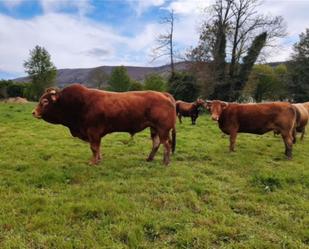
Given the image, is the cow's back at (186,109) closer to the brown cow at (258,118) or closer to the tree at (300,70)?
the brown cow at (258,118)

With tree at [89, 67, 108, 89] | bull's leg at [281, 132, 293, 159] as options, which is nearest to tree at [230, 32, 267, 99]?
bull's leg at [281, 132, 293, 159]

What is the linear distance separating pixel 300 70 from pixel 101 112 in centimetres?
4310

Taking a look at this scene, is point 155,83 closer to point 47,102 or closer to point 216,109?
point 216,109

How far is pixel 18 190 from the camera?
5.76m

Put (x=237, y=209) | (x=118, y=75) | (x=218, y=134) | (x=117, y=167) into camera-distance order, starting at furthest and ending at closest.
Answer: (x=118, y=75), (x=218, y=134), (x=117, y=167), (x=237, y=209)

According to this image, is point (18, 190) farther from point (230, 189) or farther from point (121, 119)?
point (230, 189)

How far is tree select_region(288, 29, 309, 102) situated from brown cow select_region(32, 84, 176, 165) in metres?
40.3

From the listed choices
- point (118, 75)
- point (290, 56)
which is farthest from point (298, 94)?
point (118, 75)

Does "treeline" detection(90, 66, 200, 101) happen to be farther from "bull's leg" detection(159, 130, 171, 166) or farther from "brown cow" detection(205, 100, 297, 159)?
"bull's leg" detection(159, 130, 171, 166)

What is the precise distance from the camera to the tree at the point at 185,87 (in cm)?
3363

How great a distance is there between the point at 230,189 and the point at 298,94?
140 ft

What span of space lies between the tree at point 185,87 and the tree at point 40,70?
936 inches

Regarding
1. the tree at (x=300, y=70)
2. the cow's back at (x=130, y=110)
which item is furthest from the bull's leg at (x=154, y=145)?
the tree at (x=300, y=70)

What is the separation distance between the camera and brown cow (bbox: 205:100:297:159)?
370 inches
